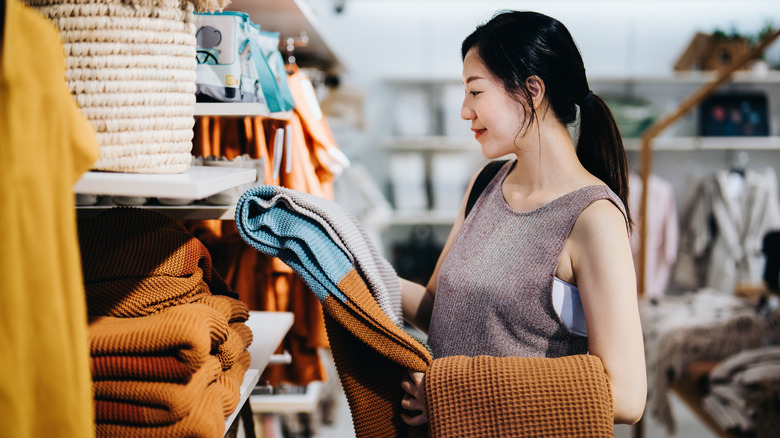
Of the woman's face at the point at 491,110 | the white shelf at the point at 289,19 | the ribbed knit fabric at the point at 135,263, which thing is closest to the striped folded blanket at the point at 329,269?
the ribbed knit fabric at the point at 135,263

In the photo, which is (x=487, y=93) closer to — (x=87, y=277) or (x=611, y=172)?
(x=611, y=172)

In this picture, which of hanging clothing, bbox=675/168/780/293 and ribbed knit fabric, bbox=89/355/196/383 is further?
hanging clothing, bbox=675/168/780/293

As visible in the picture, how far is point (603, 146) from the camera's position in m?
1.20

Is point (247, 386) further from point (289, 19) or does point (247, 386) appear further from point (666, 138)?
point (666, 138)

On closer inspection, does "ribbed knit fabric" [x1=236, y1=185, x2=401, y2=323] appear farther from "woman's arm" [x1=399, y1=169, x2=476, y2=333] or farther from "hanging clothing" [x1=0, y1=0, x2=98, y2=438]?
"hanging clothing" [x1=0, y1=0, x2=98, y2=438]

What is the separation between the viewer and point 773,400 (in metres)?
2.00

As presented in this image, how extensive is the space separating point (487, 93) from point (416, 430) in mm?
662

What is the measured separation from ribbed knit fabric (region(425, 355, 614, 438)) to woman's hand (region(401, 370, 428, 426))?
35mm

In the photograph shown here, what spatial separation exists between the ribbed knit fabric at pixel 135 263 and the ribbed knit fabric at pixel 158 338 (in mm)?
56

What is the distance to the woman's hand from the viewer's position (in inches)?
39.6

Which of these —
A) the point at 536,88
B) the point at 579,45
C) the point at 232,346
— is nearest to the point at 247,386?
the point at 232,346

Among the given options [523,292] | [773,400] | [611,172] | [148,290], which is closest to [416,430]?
[523,292]

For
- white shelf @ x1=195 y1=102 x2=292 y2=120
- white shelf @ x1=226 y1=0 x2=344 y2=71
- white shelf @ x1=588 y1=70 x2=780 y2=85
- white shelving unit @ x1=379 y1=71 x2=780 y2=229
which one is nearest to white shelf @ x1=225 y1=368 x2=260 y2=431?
white shelf @ x1=195 y1=102 x2=292 y2=120

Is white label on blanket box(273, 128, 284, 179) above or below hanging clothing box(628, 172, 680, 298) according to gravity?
above
